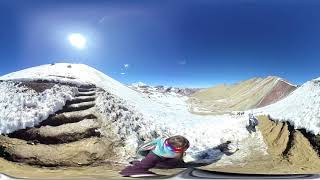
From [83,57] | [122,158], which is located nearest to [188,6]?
[83,57]

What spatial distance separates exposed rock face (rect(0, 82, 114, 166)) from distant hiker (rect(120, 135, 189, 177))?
0.42m

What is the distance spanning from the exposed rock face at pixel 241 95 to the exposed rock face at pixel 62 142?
138 cm

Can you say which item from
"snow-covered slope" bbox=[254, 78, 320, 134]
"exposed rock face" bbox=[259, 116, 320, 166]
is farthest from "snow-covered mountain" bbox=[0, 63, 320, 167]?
"exposed rock face" bbox=[259, 116, 320, 166]

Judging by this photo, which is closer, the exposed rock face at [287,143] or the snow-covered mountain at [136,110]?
the snow-covered mountain at [136,110]

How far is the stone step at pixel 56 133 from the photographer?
6.59 metres

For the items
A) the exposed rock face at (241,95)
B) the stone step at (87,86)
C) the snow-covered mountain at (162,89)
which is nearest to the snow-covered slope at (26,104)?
the stone step at (87,86)

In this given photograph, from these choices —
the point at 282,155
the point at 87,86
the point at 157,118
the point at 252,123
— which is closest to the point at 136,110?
the point at 157,118

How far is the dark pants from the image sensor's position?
254 inches

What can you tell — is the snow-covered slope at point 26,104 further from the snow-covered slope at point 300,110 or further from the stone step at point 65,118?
the snow-covered slope at point 300,110

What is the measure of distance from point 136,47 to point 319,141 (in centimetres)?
278

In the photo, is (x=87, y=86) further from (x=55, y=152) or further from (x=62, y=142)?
(x=55, y=152)

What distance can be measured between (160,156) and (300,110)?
6.93 ft

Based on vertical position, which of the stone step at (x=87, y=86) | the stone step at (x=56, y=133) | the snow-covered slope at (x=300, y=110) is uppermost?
the stone step at (x=87, y=86)

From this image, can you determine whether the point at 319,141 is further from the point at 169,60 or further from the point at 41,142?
the point at 41,142
